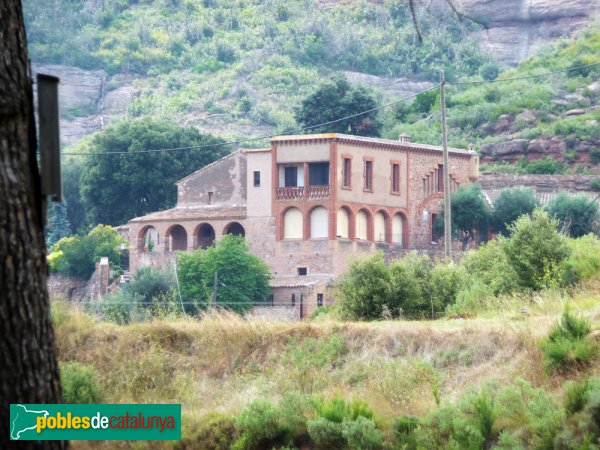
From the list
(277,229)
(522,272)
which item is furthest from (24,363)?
(277,229)

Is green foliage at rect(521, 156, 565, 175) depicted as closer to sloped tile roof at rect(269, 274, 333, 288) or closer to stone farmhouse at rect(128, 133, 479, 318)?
stone farmhouse at rect(128, 133, 479, 318)

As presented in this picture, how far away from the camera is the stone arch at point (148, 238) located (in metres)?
74.1

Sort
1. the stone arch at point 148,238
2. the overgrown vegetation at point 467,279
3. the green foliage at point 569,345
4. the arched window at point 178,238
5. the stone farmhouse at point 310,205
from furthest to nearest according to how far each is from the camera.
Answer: the stone arch at point 148,238 < the arched window at point 178,238 < the stone farmhouse at point 310,205 < the overgrown vegetation at point 467,279 < the green foliage at point 569,345

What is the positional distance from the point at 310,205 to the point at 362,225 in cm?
329

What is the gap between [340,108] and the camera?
8644 cm

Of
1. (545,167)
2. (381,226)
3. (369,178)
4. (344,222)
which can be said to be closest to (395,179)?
(369,178)

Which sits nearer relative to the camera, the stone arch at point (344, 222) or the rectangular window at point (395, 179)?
the stone arch at point (344, 222)

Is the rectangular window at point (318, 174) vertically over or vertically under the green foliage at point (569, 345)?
over

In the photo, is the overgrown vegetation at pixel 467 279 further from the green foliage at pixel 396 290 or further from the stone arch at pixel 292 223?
the stone arch at pixel 292 223

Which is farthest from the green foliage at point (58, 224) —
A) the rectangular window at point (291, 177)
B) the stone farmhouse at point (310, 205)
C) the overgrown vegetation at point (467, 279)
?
the overgrown vegetation at point (467, 279)

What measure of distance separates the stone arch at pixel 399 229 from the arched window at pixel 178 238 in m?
10.8

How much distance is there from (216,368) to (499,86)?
92236 millimetres

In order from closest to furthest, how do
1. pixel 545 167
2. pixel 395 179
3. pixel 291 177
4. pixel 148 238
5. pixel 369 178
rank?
pixel 291 177 → pixel 369 178 → pixel 395 179 → pixel 148 238 → pixel 545 167

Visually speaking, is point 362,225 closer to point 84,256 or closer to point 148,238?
point 148,238
